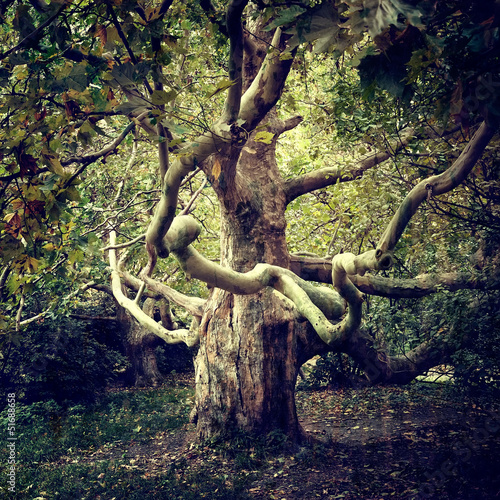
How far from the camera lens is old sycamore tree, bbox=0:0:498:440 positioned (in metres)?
2.72

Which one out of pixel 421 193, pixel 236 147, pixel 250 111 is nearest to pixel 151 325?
pixel 236 147

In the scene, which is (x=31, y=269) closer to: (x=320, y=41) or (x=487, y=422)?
(x=320, y=41)

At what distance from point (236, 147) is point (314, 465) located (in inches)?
207

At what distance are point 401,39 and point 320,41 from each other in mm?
460

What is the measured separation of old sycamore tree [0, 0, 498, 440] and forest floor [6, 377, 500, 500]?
0.67 meters

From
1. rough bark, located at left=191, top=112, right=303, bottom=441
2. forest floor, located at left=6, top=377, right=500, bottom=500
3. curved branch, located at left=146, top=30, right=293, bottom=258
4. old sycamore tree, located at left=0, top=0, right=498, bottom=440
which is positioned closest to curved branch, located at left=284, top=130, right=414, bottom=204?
old sycamore tree, located at left=0, top=0, right=498, bottom=440

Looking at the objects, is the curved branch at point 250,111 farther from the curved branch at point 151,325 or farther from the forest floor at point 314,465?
the curved branch at point 151,325

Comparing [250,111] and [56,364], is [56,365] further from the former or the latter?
[250,111]

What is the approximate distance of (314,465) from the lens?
754cm

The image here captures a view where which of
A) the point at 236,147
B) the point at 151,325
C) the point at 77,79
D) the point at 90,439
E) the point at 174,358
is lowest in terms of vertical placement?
the point at 90,439

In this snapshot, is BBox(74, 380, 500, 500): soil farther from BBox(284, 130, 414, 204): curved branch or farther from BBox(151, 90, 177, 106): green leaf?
BBox(151, 90, 177, 106): green leaf

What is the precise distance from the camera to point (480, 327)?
687cm

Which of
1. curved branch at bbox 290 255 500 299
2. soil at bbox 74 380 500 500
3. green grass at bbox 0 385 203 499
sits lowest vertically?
green grass at bbox 0 385 203 499

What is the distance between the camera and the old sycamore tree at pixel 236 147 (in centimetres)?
272
